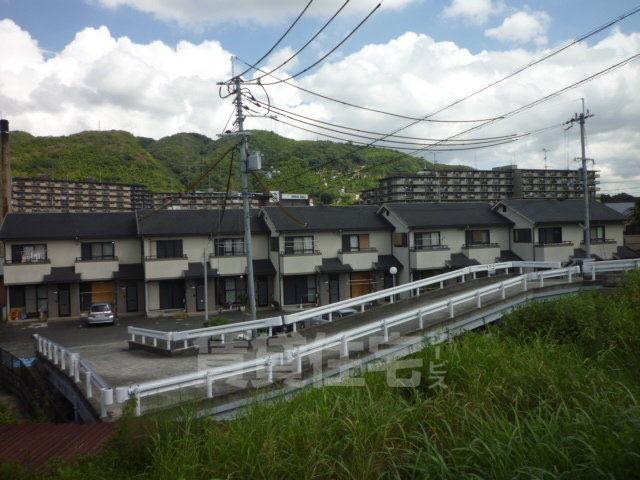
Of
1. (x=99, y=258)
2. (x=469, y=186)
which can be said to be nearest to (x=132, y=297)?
(x=99, y=258)

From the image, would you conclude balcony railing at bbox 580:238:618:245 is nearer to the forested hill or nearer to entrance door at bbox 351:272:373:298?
entrance door at bbox 351:272:373:298

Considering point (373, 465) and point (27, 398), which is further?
point (27, 398)

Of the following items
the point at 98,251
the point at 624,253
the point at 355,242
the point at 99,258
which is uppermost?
the point at 355,242

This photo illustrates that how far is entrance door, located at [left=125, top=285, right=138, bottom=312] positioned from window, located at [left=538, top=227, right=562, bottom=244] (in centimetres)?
2639

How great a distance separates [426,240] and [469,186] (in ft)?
203

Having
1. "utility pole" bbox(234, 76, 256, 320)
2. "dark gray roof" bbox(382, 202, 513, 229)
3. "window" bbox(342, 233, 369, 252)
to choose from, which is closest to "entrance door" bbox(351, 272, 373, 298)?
"window" bbox(342, 233, 369, 252)

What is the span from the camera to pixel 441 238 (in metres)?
29.6

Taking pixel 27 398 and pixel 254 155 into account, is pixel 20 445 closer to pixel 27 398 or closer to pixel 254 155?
pixel 27 398

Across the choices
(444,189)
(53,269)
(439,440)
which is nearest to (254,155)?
(439,440)

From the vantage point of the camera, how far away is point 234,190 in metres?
68.4

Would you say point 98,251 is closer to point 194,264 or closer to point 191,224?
point 191,224

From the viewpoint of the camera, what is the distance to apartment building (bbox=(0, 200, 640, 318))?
2659 centimetres

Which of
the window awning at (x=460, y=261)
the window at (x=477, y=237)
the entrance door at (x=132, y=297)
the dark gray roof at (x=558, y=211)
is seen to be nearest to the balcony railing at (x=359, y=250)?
the window awning at (x=460, y=261)

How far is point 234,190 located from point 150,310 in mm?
42960
